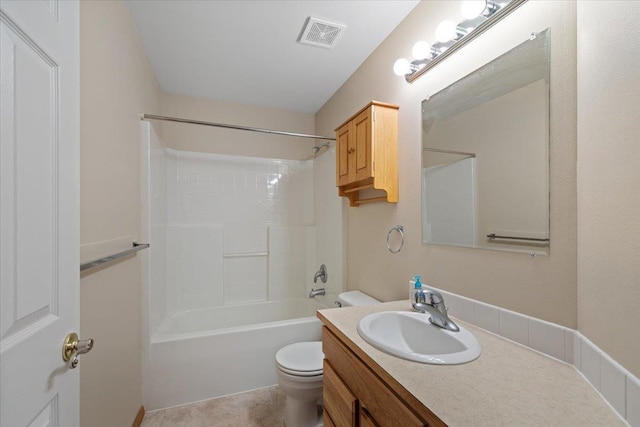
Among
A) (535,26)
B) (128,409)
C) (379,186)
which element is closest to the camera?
(535,26)

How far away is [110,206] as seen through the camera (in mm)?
1311

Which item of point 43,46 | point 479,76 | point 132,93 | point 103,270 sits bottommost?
point 103,270

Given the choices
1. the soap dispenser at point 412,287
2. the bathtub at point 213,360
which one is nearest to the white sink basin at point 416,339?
the soap dispenser at point 412,287

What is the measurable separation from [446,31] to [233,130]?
2.27 meters

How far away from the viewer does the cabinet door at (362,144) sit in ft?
5.41

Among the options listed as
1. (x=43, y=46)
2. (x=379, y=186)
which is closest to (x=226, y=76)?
(x=379, y=186)

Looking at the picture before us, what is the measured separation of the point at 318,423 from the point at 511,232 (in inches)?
59.6

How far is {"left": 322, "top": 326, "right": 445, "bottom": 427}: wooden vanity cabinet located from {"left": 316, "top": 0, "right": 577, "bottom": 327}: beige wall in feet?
1.89

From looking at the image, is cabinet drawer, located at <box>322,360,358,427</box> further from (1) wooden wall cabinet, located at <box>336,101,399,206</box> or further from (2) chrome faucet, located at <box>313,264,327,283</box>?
(2) chrome faucet, located at <box>313,264,327,283</box>

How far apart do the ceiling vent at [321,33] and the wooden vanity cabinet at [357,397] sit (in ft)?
5.82

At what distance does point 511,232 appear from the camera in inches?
40.3

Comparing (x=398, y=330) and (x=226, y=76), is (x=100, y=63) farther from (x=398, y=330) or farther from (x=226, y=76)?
(x=398, y=330)

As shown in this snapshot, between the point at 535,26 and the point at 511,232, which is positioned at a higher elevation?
the point at 535,26

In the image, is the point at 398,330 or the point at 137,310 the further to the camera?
the point at 137,310
